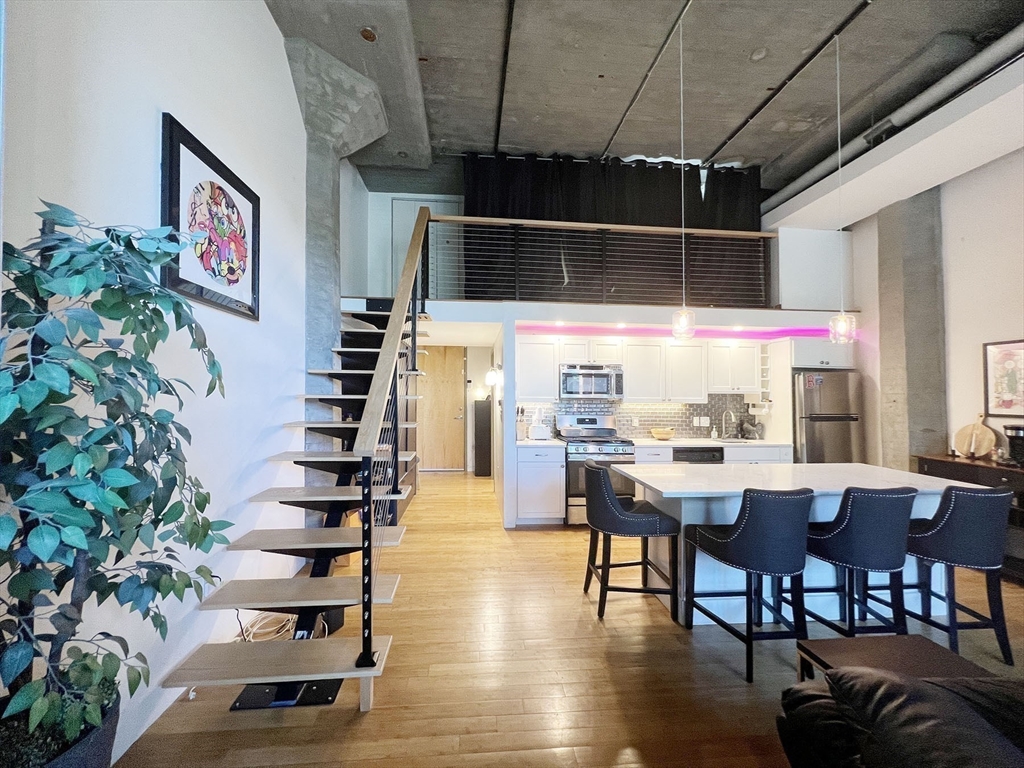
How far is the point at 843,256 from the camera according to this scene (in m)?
5.36

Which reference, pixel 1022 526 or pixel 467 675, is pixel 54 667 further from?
pixel 1022 526

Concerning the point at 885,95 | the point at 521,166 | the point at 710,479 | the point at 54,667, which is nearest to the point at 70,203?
the point at 54,667

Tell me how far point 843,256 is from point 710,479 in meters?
4.33

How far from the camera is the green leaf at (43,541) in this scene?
829 mm

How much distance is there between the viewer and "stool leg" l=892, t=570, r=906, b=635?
Answer: 2.42 meters

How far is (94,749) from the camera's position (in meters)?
1.13

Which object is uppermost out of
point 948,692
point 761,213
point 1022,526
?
point 761,213

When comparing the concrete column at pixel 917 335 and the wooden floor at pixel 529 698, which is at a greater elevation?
the concrete column at pixel 917 335

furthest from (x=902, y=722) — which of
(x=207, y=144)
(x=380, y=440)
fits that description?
(x=207, y=144)

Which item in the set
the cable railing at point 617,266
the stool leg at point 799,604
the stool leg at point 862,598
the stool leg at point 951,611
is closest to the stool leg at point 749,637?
the stool leg at point 799,604

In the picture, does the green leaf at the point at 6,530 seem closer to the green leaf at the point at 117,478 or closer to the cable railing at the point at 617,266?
the green leaf at the point at 117,478

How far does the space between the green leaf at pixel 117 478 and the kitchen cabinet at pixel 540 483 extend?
4039mm

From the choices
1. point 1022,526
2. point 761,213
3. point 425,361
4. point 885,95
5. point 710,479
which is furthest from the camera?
point 425,361

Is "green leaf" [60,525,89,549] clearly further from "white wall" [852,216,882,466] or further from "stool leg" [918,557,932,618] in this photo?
"white wall" [852,216,882,466]
